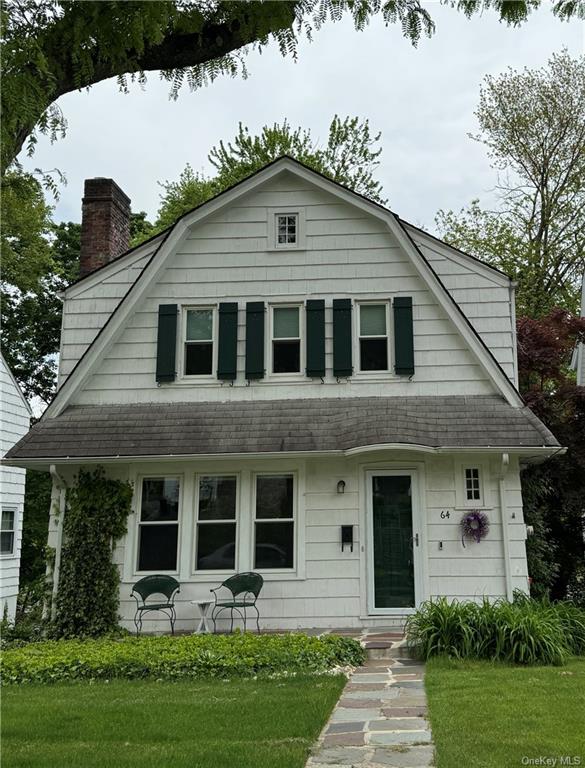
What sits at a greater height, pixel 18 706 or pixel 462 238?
pixel 462 238

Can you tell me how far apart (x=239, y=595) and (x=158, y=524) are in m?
1.74

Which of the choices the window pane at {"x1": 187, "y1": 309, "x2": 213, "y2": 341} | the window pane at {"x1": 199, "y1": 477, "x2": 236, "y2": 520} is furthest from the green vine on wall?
the window pane at {"x1": 187, "y1": 309, "x2": 213, "y2": 341}

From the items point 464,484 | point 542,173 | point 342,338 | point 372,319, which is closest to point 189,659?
point 464,484

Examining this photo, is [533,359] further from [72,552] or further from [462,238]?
[462,238]

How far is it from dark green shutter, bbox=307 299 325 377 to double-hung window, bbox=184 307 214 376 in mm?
1737

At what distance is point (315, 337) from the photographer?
40.9 feet

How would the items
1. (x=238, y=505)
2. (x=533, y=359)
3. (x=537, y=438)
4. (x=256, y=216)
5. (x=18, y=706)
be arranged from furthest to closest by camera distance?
(x=533, y=359) < (x=256, y=216) < (x=238, y=505) < (x=537, y=438) < (x=18, y=706)

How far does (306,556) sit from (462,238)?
1985 cm

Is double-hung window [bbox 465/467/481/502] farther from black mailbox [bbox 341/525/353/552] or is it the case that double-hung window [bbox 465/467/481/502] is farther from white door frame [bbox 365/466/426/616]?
black mailbox [bbox 341/525/353/552]

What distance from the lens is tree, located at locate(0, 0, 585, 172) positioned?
3213 mm

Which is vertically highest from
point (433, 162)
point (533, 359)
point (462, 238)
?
point (462, 238)

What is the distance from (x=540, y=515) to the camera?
1321 cm

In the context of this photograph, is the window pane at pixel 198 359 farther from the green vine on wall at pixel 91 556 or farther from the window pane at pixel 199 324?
the green vine on wall at pixel 91 556

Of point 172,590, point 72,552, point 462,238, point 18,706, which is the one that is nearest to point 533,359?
point 172,590
